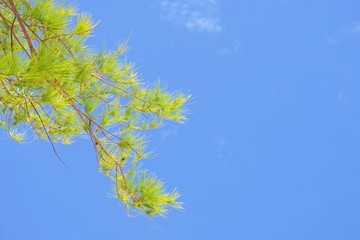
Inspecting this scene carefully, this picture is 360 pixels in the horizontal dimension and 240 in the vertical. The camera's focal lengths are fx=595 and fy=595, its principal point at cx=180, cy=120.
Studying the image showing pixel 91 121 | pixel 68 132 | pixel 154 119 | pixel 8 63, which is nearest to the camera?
pixel 8 63

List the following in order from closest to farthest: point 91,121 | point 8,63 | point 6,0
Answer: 1. point 8,63
2. point 6,0
3. point 91,121

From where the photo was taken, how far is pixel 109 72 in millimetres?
1766

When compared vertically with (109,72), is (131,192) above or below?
below

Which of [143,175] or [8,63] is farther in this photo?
[143,175]

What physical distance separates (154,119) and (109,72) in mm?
238

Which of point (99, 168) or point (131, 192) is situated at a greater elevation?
point (99, 168)

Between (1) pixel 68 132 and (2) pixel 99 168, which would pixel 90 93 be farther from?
(1) pixel 68 132

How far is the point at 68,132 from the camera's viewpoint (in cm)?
207

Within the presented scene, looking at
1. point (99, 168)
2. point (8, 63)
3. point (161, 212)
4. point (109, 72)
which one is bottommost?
point (8, 63)

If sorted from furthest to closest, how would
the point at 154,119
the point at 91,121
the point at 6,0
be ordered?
the point at 154,119 → the point at 91,121 → the point at 6,0

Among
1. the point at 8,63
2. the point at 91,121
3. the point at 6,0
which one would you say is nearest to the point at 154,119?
the point at 91,121

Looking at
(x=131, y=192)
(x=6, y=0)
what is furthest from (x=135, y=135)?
(x=6, y=0)

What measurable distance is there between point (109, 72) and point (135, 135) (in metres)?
0.23

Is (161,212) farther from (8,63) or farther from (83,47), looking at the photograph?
(8,63)
